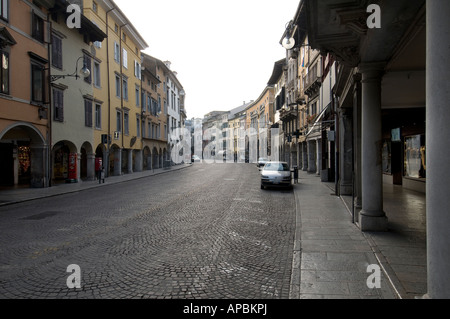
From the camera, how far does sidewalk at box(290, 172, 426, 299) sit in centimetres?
395

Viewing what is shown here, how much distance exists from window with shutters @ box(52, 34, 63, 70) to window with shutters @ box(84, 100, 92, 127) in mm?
3647

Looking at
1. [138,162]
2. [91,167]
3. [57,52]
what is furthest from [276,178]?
[138,162]

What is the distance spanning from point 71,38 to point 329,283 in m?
22.4

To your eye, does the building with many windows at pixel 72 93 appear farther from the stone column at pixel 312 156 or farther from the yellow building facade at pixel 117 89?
the stone column at pixel 312 156

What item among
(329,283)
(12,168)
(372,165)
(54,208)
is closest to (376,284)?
(329,283)

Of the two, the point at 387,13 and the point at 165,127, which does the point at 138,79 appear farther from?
the point at 387,13

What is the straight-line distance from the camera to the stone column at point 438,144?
2.71 m

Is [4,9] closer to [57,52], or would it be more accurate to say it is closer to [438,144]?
[57,52]

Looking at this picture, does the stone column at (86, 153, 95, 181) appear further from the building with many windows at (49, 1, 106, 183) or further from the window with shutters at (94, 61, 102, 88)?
the window with shutters at (94, 61, 102, 88)

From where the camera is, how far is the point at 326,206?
10.8 metres

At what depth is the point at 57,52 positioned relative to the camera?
18.9 meters

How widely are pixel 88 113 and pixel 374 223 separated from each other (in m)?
21.2

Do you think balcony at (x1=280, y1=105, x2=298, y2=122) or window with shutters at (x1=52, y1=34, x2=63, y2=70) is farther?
balcony at (x1=280, y1=105, x2=298, y2=122)

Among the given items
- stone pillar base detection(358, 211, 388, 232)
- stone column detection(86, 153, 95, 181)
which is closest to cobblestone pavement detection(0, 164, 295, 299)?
stone pillar base detection(358, 211, 388, 232)
